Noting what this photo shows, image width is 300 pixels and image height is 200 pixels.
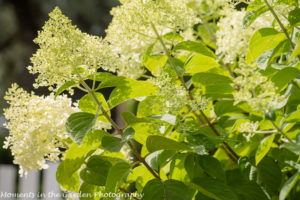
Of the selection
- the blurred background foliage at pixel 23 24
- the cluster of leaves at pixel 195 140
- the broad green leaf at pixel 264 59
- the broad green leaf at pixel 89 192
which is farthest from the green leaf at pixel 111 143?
the blurred background foliage at pixel 23 24

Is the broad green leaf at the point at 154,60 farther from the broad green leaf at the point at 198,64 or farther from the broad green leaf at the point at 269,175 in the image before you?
the broad green leaf at the point at 269,175

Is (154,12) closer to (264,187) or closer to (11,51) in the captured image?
(264,187)

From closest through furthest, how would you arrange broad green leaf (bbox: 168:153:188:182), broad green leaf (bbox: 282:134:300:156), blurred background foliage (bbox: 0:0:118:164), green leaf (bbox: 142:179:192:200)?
broad green leaf (bbox: 282:134:300:156) < green leaf (bbox: 142:179:192:200) < broad green leaf (bbox: 168:153:188:182) < blurred background foliage (bbox: 0:0:118:164)

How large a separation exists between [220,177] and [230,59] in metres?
0.27

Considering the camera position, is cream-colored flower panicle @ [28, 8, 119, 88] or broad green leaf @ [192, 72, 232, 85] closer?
cream-colored flower panicle @ [28, 8, 119, 88]

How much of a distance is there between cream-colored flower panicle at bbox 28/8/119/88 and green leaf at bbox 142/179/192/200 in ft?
0.80

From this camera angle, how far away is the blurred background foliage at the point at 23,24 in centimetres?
369

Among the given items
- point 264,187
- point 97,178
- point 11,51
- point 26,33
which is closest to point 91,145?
point 97,178

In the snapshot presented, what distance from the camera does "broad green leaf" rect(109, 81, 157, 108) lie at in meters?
0.62

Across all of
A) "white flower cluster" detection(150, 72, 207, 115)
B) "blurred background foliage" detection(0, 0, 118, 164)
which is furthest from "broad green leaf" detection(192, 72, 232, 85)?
"blurred background foliage" detection(0, 0, 118, 164)

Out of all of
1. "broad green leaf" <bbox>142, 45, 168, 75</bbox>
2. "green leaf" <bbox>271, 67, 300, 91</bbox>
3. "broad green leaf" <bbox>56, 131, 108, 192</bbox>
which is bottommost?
"broad green leaf" <bbox>56, 131, 108, 192</bbox>

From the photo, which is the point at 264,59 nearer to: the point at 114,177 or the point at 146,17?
the point at 146,17

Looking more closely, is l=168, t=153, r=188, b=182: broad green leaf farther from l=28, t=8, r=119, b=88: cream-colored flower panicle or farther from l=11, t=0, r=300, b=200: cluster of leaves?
l=28, t=8, r=119, b=88: cream-colored flower panicle

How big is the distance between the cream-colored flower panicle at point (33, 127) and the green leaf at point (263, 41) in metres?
0.41
